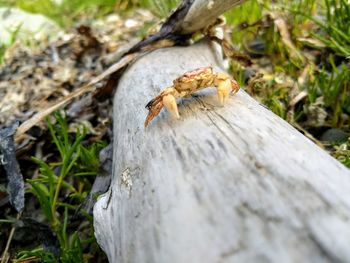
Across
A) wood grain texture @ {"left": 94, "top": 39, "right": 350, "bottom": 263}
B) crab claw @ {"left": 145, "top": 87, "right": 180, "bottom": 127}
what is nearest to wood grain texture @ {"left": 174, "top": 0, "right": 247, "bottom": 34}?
wood grain texture @ {"left": 94, "top": 39, "right": 350, "bottom": 263}

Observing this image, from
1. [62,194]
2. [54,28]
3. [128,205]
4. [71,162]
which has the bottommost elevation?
[62,194]

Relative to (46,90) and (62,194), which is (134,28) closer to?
(46,90)

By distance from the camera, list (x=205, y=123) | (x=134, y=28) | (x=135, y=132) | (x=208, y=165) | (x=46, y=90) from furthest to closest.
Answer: (x=134, y=28) < (x=46, y=90) < (x=135, y=132) < (x=205, y=123) < (x=208, y=165)

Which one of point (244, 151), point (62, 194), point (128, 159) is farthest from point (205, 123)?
point (62, 194)

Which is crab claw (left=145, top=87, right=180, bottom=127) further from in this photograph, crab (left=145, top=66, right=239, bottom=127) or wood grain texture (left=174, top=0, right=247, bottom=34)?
wood grain texture (left=174, top=0, right=247, bottom=34)

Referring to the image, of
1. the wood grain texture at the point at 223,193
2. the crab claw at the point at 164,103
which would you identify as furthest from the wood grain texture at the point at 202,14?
the crab claw at the point at 164,103

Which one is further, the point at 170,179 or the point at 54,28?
the point at 54,28

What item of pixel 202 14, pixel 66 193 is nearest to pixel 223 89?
pixel 202 14

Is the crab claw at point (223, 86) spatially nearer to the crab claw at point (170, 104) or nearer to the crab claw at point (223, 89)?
the crab claw at point (223, 89)
